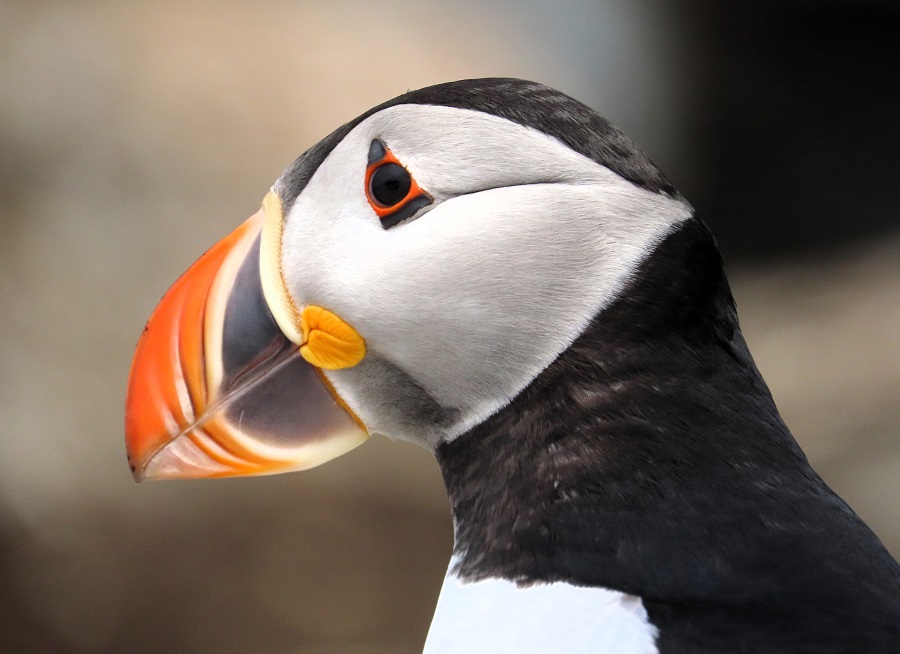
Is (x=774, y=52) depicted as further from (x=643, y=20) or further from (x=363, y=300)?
(x=363, y=300)

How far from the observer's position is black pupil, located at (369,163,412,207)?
1.02m

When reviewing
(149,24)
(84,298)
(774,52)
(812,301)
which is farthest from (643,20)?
(84,298)

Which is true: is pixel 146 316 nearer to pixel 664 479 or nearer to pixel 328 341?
pixel 328 341

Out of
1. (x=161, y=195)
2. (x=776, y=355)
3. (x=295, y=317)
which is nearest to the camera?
(x=295, y=317)

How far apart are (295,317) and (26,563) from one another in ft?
7.92

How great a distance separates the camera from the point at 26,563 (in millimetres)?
3020

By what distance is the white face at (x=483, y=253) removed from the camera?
38.3 inches

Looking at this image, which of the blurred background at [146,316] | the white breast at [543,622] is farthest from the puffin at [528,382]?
the blurred background at [146,316]

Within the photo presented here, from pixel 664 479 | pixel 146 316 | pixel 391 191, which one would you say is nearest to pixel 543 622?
pixel 664 479

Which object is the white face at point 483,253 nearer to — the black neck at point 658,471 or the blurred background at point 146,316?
the black neck at point 658,471

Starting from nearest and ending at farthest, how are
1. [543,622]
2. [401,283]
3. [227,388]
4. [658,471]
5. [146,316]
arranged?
1. [543,622]
2. [658,471]
3. [401,283]
4. [227,388]
5. [146,316]

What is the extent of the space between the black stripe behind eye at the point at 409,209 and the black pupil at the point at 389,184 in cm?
1

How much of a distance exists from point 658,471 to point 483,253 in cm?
29

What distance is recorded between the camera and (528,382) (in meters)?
1.01
